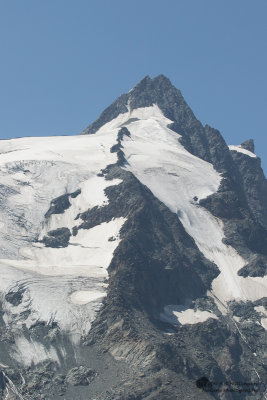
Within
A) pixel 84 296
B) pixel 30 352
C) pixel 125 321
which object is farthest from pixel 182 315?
pixel 30 352

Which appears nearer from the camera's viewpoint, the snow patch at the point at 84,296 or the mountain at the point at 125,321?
the mountain at the point at 125,321

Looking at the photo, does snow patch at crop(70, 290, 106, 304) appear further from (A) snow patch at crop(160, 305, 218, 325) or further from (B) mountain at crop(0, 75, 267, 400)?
(A) snow patch at crop(160, 305, 218, 325)

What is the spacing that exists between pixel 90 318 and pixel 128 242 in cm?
3098

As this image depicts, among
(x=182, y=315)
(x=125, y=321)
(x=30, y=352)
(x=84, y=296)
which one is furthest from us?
(x=182, y=315)

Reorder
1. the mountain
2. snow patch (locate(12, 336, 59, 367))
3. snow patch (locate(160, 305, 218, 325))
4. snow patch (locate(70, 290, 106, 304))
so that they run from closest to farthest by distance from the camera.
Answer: the mountain < snow patch (locate(12, 336, 59, 367)) < snow patch (locate(70, 290, 106, 304)) < snow patch (locate(160, 305, 218, 325))

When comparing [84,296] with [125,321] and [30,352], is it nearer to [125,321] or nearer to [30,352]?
[125,321]

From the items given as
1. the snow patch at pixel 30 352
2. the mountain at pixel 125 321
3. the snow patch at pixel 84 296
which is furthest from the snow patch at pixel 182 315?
the snow patch at pixel 30 352

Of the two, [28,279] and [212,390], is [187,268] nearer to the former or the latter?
[28,279]

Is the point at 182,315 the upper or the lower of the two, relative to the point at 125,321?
lower

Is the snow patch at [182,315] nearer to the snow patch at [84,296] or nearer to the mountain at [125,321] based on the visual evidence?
the mountain at [125,321]

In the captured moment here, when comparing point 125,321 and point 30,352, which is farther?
point 125,321


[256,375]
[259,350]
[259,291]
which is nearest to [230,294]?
[259,291]

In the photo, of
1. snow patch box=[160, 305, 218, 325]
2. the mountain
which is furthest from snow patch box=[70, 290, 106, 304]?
snow patch box=[160, 305, 218, 325]

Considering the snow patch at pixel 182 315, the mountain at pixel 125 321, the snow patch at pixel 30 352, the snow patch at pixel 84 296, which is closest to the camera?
the mountain at pixel 125 321
